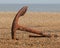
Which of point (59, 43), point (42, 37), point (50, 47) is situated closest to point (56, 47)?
point (50, 47)

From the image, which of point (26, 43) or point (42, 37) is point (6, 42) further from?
point (42, 37)

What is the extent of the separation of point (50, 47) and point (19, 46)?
1037 millimetres

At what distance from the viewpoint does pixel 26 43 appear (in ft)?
38.7

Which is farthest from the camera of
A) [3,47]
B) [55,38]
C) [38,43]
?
[55,38]

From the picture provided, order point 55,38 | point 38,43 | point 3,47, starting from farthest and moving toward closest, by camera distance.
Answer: point 55,38
point 38,43
point 3,47

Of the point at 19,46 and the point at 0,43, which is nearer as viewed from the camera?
the point at 19,46

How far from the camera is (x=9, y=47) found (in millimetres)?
10922

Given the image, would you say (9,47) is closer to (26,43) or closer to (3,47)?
(3,47)

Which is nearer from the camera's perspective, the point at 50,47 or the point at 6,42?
the point at 50,47

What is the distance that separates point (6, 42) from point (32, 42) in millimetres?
945

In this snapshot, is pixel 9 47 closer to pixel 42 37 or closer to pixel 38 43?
pixel 38 43

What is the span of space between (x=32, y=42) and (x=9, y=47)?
52.9 inches

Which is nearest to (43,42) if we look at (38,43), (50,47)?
(38,43)

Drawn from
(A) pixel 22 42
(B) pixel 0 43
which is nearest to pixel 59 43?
(A) pixel 22 42
